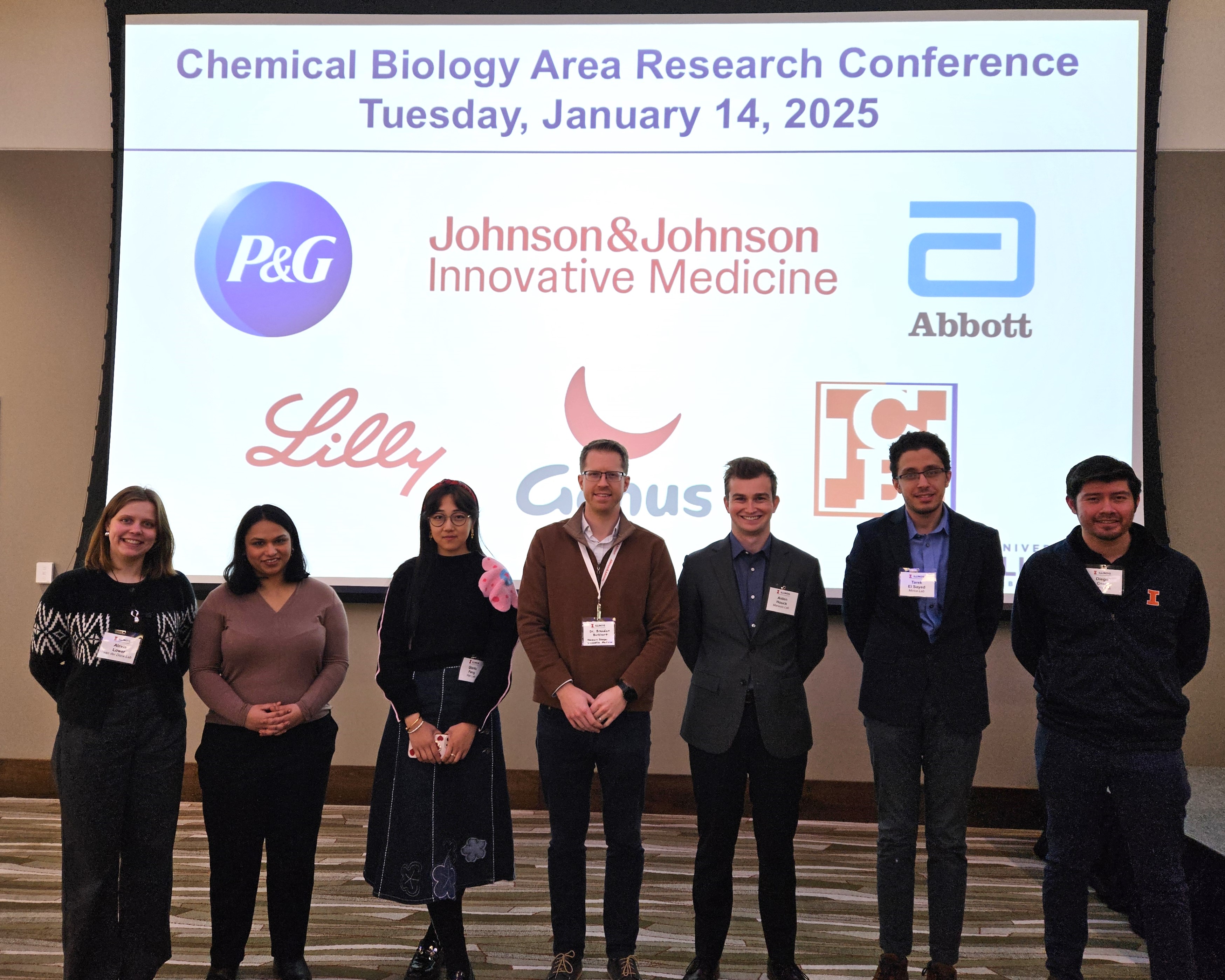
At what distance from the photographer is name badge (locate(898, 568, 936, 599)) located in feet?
8.36

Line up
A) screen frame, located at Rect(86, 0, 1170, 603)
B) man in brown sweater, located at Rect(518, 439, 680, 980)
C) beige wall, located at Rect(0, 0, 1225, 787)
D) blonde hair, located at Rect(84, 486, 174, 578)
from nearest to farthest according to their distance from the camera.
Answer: blonde hair, located at Rect(84, 486, 174, 578) → man in brown sweater, located at Rect(518, 439, 680, 980) → screen frame, located at Rect(86, 0, 1170, 603) → beige wall, located at Rect(0, 0, 1225, 787)

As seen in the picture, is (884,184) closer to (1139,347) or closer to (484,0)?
(1139,347)

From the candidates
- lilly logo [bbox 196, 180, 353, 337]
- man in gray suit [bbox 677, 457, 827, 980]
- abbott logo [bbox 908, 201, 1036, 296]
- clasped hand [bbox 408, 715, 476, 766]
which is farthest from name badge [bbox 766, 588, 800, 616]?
lilly logo [bbox 196, 180, 353, 337]

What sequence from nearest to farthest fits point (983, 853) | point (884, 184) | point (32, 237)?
point (983, 853), point (884, 184), point (32, 237)

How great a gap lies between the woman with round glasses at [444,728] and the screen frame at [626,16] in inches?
67.2

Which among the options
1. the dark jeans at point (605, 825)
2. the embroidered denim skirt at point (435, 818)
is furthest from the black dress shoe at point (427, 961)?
the dark jeans at point (605, 825)

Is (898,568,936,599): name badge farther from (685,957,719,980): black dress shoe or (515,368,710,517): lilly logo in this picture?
(515,368,710,517): lilly logo

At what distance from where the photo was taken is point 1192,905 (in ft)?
8.91

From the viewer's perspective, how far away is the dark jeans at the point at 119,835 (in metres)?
2.34

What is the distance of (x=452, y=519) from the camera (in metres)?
2.50

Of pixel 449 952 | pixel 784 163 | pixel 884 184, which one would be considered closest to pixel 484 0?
pixel 784 163

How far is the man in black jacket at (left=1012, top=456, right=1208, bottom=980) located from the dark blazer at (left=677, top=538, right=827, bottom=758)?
0.61 meters

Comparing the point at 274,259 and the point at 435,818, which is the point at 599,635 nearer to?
the point at 435,818

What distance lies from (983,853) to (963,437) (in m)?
1.68
